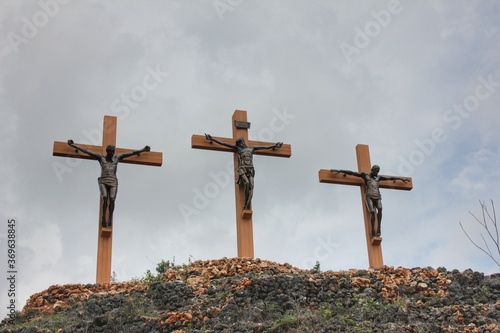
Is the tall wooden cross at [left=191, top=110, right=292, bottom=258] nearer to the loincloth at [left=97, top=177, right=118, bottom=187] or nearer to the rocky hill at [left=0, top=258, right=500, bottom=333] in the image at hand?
the loincloth at [left=97, top=177, right=118, bottom=187]

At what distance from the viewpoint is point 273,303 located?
1238 centimetres

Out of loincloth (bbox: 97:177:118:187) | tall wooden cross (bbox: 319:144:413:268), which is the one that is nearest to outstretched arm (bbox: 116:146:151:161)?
loincloth (bbox: 97:177:118:187)

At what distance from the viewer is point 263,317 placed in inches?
468

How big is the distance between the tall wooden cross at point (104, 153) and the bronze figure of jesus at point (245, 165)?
1.43 m

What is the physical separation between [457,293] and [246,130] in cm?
681

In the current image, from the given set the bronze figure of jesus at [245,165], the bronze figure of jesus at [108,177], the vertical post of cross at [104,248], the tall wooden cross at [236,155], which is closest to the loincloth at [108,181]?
the bronze figure of jesus at [108,177]

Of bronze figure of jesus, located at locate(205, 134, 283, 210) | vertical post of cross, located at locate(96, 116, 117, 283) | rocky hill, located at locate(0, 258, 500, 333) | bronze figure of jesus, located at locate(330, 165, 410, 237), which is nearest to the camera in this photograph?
rocky hill, located at locate(0, 258, 500, 333)

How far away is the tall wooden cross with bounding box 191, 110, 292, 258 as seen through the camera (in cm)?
1669

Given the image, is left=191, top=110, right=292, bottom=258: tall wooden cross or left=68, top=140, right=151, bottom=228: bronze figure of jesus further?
left=191, top=110, right=292, bottom=258: tall wooden cross

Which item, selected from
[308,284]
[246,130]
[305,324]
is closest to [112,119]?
[246,130]

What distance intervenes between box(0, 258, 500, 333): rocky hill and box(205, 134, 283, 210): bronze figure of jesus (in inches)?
108

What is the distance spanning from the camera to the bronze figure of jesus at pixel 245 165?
16953 millimetres

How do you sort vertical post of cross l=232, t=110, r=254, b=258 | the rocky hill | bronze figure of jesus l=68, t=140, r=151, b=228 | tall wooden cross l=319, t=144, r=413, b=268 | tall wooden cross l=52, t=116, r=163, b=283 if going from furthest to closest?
tall wooden cross l=319, t=144, r=413, b=268 < vertical post of cross l=232, t=110, r=254, b=258 < bronze figure of jesus l=68, t=140, r=151, b=228 < tall wooden cross l=52, t=116, r=163, b=283 < the rocky hill

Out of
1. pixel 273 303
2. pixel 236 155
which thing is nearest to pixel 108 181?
pixel 236 155
